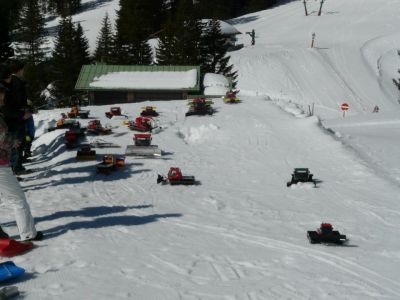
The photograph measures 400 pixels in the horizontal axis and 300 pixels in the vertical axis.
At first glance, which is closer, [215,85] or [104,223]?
[104,223]

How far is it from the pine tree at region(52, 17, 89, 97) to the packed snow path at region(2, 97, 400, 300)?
3633 cm

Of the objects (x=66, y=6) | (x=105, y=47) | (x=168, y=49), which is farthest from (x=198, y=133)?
(x=66, y=6)

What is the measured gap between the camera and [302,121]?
19.3m

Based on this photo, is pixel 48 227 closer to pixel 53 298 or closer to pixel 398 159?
pixel 53 298

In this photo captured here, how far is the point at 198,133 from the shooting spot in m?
18.6

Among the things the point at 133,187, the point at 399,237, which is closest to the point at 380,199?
the point at 399,237

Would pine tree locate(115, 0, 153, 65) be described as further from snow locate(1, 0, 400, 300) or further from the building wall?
snow locate(1, 0, 400, 300)

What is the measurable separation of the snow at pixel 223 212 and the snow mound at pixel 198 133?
0.09 m

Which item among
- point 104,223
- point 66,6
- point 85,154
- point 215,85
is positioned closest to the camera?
point 104,223

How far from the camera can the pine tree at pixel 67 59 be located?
170ft

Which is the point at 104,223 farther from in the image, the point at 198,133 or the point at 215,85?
the point at 215,85

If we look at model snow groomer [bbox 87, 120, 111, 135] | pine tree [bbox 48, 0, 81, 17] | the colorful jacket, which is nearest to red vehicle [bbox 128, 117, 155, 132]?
model snow groomer [bbox 87, 120, 111, 135]

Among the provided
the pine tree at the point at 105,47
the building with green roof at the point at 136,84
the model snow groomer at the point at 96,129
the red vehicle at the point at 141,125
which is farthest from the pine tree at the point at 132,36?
the model snow groomer at the point at 96,129

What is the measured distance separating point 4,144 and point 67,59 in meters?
48.9
